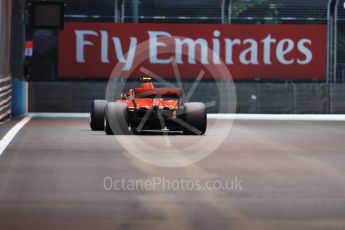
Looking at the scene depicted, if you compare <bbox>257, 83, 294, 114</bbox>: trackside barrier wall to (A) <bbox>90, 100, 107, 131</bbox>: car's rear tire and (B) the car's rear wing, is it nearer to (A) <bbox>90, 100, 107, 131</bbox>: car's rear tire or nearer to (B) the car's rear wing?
(A) <bbox>90, 100, 107, 131</bbox>: car's rear tire

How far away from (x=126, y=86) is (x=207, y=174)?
71.4ft

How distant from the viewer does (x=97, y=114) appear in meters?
20.4

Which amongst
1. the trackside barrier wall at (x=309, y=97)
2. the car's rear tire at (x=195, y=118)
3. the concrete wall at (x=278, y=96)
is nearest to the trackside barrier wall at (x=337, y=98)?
the concrete wall at (x=278, y=96)

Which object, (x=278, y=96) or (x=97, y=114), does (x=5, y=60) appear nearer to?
(x=97, y=114)

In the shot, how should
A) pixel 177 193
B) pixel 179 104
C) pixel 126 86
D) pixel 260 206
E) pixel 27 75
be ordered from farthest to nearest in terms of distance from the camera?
pixel 126 86
pixel 27 75
pixel 179 104
pixel 177 193
pixel 260 206

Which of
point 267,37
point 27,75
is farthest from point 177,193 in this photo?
point 267,37

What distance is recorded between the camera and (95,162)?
40.8 ft

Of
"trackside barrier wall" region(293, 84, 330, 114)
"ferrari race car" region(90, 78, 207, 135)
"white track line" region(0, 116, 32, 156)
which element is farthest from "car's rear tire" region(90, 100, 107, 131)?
"trackside barrier wall" region(293, 84, 330, 114)

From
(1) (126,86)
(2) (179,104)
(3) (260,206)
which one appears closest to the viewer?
(3) (260,206)

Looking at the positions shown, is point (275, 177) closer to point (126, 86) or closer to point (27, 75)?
point (27, 75)

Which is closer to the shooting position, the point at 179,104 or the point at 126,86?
the point at 179,104

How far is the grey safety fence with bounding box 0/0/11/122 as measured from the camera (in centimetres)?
2422

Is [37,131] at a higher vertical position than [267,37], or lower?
lower

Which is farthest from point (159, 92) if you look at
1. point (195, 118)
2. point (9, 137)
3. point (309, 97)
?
point (309, 97)
